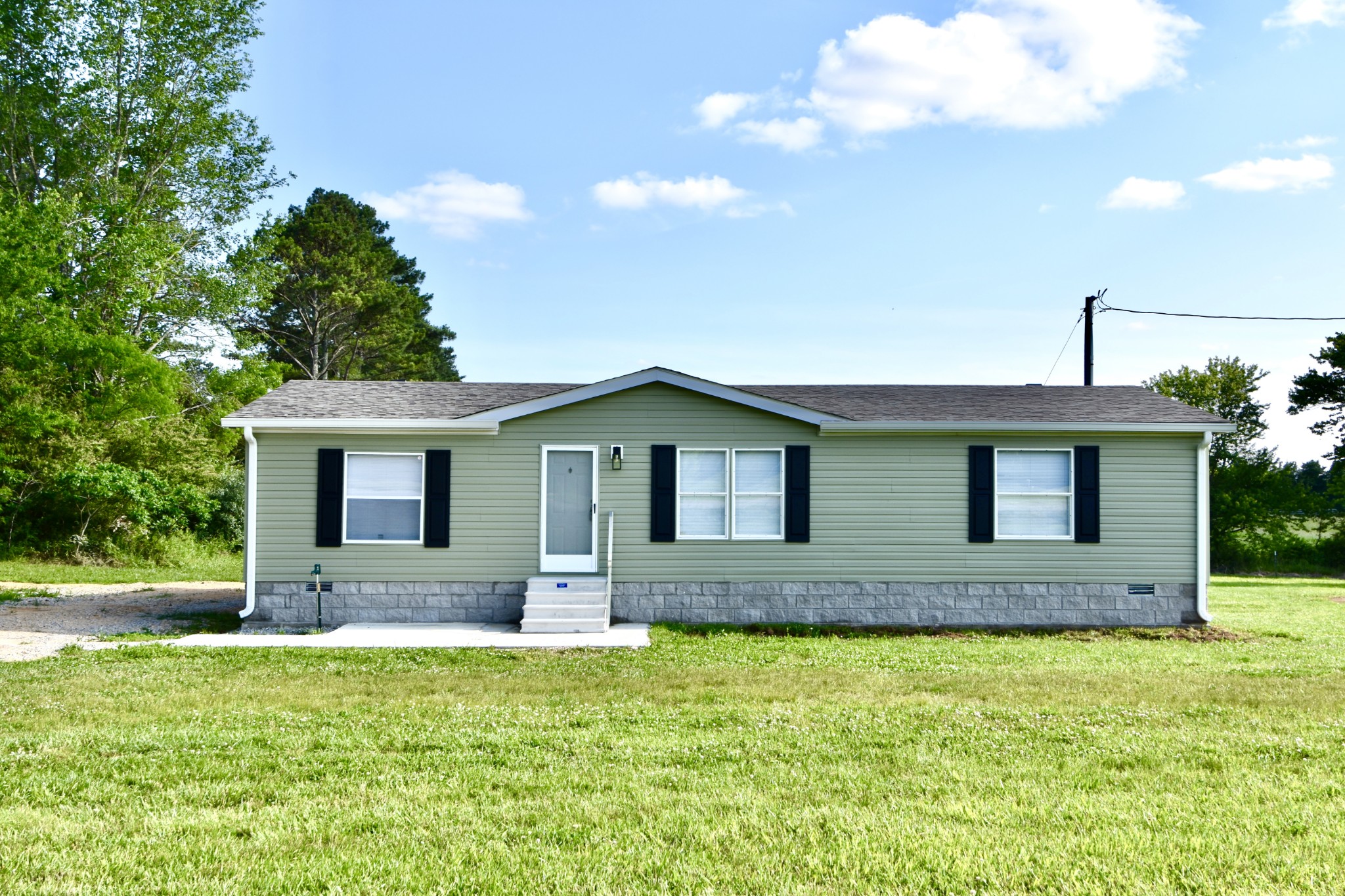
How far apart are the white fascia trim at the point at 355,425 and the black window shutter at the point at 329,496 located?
16.0 inches

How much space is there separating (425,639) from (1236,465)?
3303 cm

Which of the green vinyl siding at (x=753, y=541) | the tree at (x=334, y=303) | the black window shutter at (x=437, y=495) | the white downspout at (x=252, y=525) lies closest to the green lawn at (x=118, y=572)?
the white downspout at (x=252, y=525)

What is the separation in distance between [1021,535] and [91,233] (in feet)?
76.1

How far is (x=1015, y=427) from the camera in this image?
1273 centimetres

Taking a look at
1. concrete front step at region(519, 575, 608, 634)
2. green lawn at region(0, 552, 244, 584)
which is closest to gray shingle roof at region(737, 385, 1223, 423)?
concrete front step at region(519, 575, 608, 634)

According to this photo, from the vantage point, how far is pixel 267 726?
6445mm

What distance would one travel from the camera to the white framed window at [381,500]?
12.7 metres

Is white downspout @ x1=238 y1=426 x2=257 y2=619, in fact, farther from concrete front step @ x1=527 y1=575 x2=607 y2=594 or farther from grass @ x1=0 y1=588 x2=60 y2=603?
grass @ x1=0 y1=588 x2=60 y2=603

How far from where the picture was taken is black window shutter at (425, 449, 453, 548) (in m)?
12.6

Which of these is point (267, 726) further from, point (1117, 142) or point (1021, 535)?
point (1117, 142)

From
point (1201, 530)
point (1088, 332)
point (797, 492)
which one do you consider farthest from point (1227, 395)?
point (797, 492)

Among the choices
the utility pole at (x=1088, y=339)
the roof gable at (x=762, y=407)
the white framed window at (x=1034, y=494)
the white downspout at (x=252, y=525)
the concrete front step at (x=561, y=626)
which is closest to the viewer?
the concrete front step at (x=561, y=626)

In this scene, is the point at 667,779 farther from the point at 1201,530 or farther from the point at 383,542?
the point at 1201,530

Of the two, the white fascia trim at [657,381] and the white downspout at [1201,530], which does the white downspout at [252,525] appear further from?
the white downspout at [1201,530]
